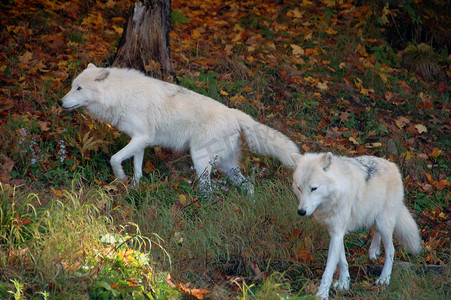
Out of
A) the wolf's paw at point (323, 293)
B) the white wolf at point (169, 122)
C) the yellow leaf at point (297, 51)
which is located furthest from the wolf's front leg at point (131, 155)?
the yellow leaf at point (297, 51)

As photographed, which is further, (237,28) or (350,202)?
(237,28)

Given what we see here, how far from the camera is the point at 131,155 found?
641 centimetres

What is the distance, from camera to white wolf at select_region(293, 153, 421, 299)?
431 cm

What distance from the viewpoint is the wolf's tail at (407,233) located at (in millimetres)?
5168

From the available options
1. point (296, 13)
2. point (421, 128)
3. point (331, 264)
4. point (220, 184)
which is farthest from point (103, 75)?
point (296, 13)

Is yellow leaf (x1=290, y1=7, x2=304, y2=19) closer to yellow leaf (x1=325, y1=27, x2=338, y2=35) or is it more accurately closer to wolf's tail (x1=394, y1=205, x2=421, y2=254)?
yellow leaf (x1=325, y1=27, x2=338, y2=35)

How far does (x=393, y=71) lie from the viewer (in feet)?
33.2

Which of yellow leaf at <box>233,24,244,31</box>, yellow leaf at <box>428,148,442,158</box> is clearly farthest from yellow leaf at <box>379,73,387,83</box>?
yellow leaf at <box>233,24,244,31</box>

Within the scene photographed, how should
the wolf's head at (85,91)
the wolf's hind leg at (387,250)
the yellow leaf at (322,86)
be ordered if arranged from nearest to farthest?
the wolf's hind leg at (387,250) < the wolf's head at (85,91) < the yellow leaf at (322,86)

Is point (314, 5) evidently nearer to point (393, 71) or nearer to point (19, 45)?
point (393, 71)

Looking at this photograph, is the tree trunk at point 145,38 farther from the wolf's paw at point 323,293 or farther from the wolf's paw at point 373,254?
the wolf's paw at point 323,293

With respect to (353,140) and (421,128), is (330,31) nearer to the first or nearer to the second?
(421,128)

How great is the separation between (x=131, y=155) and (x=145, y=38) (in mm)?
2503

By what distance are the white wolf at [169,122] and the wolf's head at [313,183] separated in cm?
187
